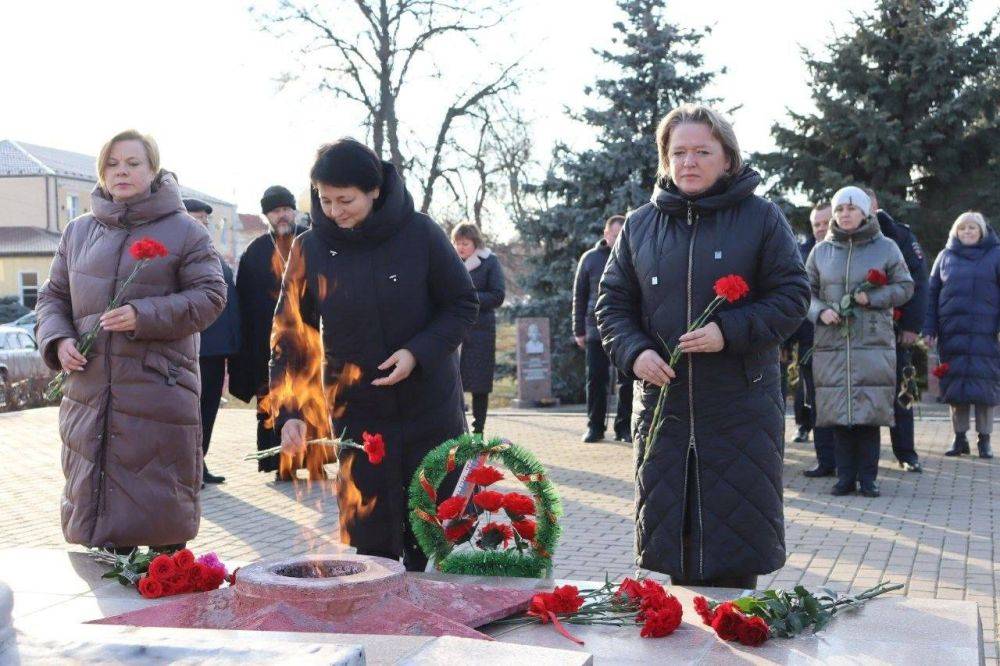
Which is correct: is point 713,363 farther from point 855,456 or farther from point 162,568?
point 855,456

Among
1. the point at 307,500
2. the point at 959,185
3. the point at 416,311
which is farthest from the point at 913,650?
the point at 959,185

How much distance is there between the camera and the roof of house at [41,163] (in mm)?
57562

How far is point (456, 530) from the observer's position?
4422 mm

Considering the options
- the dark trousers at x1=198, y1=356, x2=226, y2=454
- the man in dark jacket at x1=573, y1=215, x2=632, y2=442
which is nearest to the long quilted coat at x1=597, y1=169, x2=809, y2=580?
the dark trousers at x1=198, y1=356, x2=226, y2=454

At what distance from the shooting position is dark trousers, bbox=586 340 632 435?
11180 millimetres

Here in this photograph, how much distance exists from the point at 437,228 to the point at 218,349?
446cm

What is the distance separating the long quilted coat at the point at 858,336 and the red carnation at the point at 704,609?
14.9 feet

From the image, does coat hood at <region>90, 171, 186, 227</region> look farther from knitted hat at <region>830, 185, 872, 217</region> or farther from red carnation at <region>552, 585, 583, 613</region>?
knitted hat at <region>830, 185, 872, 217</region>

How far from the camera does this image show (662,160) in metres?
4.25

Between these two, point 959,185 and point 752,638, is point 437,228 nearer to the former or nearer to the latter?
point 752,638

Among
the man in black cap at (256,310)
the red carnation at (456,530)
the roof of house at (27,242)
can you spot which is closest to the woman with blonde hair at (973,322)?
the man in black cap at (256,310)

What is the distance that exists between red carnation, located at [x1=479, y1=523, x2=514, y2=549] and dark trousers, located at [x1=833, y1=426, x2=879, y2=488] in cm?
420

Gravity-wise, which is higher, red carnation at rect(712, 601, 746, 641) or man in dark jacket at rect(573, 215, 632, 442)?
man in dark jacket at rect(573, 215, 632, 442)

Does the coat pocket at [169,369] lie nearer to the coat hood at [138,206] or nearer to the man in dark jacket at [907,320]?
the coat hood at [138,206]
